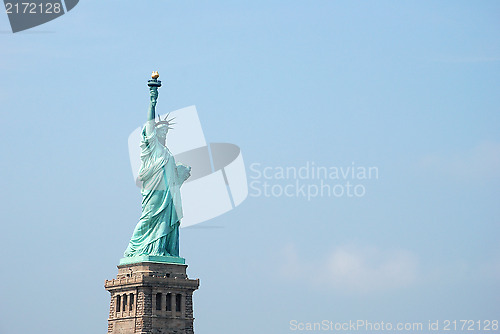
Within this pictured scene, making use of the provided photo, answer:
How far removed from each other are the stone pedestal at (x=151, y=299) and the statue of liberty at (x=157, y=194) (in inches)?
60.0

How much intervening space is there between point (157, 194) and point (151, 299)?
814 centimetres

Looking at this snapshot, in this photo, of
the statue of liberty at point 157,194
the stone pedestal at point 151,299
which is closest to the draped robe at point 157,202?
the statue of liberty at point 157,194

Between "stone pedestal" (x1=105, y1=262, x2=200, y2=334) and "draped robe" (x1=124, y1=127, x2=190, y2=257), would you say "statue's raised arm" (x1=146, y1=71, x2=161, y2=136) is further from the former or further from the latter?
"stone pedestal" (x1=105, y1=262, x2=200, y2=334)

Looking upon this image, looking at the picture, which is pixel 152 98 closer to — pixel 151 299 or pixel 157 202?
pixel 157 202

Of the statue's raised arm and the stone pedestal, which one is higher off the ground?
the statue's raised arm

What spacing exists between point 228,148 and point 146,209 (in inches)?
309

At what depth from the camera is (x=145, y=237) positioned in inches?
4488

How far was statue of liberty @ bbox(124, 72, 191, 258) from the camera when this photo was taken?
373 feet

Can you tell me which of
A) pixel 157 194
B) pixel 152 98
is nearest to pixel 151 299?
pixel 157 194

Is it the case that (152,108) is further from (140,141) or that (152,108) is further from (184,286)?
(184,286)

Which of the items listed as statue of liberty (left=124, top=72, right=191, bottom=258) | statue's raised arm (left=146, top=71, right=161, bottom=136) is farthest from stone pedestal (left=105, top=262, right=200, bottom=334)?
statue's raised arm (left=146, top=71, right=161, bottom=136)

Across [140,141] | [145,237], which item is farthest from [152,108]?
[145,237]

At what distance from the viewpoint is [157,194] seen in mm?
114250

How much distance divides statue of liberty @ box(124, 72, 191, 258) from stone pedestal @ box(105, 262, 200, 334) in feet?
5.00
